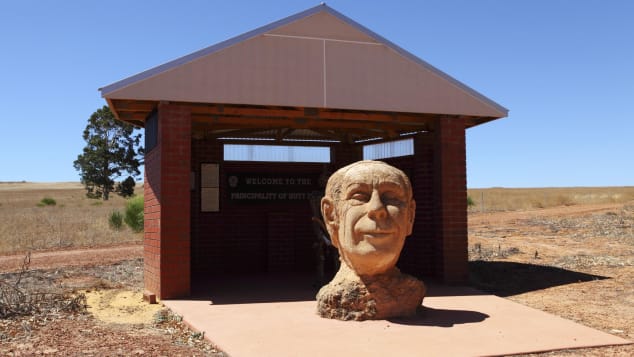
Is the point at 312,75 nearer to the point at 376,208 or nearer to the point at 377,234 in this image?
the point at 376,208

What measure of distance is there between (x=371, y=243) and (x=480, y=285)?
4.52 m

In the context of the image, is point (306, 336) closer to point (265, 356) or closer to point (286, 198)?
point (265, 356)

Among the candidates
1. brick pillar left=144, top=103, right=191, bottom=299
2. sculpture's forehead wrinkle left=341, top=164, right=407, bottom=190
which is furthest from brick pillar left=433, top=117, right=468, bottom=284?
brick pillar left=144, top=103, right=191, bottom=299

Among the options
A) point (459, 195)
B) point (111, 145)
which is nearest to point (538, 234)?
point (459, 195)

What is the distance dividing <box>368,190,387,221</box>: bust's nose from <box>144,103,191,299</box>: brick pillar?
3290 millimetres

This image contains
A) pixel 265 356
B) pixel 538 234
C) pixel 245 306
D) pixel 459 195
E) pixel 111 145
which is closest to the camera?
pixel 265 356

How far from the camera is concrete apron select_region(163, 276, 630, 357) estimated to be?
607 centimetres

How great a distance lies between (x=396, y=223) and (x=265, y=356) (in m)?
2.35

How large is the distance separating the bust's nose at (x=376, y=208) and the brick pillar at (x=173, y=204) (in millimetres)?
3290

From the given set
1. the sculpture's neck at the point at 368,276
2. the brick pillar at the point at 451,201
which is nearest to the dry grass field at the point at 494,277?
the brick pillar at the point at 451,201

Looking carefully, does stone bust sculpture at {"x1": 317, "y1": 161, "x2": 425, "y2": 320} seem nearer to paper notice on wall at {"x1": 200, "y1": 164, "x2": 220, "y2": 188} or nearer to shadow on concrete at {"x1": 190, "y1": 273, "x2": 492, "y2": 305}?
shadow on concrete at {"x1": 190, "y1": 273, "x2": 492, "y2": 305}

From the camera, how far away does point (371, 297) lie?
727cm

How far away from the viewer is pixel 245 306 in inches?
333

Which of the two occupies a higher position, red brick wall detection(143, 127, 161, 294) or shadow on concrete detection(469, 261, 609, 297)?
red brick wall detection(143, 127, 161, 294)
